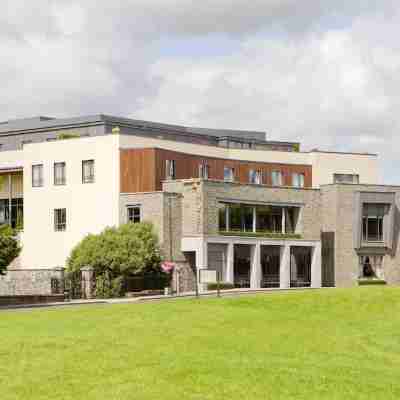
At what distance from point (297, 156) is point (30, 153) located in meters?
28.5

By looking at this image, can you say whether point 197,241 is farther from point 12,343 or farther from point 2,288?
point 12,343

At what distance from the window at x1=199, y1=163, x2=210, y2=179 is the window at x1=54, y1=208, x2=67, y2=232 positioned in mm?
11485

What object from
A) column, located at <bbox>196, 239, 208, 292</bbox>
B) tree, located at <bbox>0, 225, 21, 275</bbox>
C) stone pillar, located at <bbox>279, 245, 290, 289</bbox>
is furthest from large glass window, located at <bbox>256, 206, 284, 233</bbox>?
tree, located at <bbox>0, 225, 21, 275</bbox>

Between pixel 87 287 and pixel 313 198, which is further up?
pixel 313 198

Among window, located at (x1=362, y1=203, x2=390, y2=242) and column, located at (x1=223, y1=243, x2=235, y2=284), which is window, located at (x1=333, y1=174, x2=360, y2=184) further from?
column, located at (x1=223, y1=243, x2=235, y2=284)

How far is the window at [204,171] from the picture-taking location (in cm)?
8031

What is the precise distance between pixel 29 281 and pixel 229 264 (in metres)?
14.9

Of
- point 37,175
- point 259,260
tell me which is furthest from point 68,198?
point 259,260

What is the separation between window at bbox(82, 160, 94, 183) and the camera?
2997 inches

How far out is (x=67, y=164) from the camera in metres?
77.2

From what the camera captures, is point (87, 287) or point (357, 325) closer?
point (357, 325)

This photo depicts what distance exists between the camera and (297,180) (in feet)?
304

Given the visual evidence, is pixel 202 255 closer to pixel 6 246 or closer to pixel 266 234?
pixel 266 234

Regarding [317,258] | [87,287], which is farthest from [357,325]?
[317,258]
